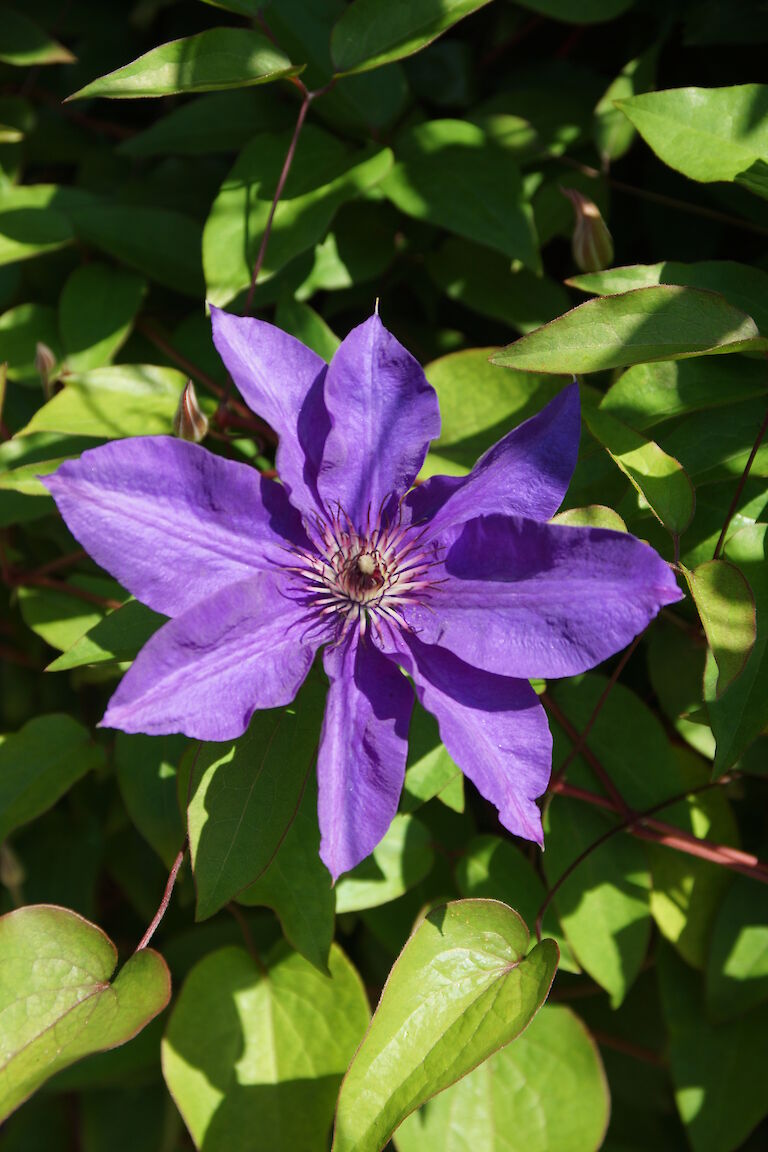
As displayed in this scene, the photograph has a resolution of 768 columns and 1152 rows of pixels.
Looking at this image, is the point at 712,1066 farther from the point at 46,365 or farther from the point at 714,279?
the point at 46,365

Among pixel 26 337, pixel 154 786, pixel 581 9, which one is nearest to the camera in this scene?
pixel 154 786

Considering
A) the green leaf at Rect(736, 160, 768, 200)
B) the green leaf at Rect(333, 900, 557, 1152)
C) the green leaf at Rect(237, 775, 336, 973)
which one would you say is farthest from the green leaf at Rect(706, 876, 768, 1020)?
the green leaf at Rect(736, 160, 768, 200)

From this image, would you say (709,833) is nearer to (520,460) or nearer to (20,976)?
(520,460)

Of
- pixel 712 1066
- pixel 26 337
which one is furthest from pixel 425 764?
pixel 26 337

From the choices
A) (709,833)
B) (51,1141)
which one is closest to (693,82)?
(709,833)

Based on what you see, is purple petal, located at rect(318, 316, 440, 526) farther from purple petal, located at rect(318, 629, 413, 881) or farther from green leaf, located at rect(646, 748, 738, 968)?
green leaf, located at rect(646, 748, 738, 968)

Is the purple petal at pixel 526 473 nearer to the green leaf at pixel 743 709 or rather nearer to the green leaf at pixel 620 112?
the green leaf at pixel 743 709
